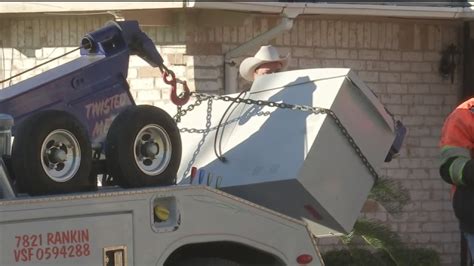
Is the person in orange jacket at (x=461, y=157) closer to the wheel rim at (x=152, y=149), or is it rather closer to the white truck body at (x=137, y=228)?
the white truck body at (x=137, y=228)

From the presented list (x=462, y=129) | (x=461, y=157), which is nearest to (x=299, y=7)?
(x=462, y=129)

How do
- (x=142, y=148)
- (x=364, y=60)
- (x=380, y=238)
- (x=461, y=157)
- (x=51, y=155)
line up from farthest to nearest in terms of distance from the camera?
(x=364, y=60), (x=380, y=238), (x=461, y=157), (x=142, y=148), (x=51, y=155)

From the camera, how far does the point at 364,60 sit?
11.3m

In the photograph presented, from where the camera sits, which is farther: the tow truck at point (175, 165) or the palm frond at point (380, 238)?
the palm frond at point (380, 238)

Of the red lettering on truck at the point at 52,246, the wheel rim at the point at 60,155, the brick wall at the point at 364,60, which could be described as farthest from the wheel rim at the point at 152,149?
the brick wall at the point at 364,60

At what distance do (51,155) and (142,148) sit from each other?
1.88 feet

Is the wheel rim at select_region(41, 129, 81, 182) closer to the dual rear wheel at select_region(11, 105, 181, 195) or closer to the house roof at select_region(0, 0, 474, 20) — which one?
the dual rear wheel at select_region(11, 105, 181, 195)

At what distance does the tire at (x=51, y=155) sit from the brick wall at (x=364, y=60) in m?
5.12

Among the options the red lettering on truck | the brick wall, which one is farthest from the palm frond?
the red lettering on truck

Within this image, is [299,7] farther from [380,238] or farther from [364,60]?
[380,238]

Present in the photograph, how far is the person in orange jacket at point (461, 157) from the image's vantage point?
21.2 feet

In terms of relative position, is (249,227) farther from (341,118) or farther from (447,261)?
(447,261)

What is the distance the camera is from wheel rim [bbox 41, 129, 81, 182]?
5.04 meters

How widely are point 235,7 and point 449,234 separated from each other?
3.72 meters
